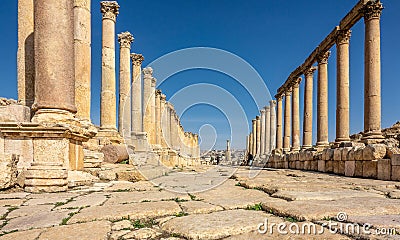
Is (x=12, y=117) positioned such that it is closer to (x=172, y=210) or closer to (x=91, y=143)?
(x=91, y=143)

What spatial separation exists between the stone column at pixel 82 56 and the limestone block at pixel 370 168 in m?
8.56

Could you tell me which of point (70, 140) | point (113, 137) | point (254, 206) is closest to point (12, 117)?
point (70, 140)

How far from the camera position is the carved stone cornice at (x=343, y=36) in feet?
46.6

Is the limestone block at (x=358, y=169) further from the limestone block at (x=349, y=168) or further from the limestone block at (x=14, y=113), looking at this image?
the limestone block at (x=14, y=113)

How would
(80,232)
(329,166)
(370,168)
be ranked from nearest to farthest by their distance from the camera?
1. (80,232)
2. (370,168)
3. (329,166)

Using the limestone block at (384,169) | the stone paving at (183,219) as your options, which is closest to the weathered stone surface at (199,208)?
the stone paving at (183,219)

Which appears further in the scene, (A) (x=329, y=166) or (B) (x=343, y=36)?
(B) (x=343, y=36)

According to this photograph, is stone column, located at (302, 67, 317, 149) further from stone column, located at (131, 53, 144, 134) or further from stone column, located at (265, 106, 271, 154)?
stone column, located at (265, 106, 271, 154)

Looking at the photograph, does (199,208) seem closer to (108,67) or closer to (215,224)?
(215,224)

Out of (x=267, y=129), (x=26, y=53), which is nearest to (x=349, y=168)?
(x=26, y=53)

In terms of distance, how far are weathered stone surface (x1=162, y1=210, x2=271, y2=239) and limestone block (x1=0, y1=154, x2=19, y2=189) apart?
332 cm

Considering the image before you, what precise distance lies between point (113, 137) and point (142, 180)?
19.3ft

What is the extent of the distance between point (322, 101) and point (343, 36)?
377cm

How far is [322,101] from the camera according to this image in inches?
648
